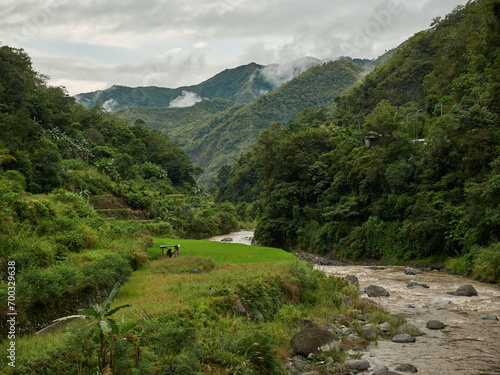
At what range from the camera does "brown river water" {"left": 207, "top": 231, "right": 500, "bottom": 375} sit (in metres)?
10.3

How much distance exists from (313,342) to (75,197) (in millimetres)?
15715

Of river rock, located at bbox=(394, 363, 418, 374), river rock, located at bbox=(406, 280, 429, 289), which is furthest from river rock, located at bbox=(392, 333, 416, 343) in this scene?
river rock, located at bbox=(406, 280, 429, 289)

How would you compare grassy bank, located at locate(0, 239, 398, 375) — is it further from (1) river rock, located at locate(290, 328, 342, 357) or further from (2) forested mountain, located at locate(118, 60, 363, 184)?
(2) forested mountain, located at locate(118, 60, 363, 184)

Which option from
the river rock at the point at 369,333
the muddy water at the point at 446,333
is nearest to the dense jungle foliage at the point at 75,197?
the river rock at the point at 369,333

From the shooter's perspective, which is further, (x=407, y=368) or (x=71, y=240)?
(x=71, y=240)

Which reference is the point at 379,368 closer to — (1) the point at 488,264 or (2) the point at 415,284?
(2) the point at 415,284

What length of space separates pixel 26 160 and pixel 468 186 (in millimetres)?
32609

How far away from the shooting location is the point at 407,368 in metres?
10.1

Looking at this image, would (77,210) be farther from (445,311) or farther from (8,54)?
(8,54)

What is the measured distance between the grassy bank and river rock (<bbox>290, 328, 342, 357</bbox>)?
0.31 m

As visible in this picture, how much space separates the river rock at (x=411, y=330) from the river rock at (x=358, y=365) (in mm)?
3188

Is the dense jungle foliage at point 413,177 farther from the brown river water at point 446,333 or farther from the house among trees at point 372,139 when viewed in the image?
the brown river water at point 446,333

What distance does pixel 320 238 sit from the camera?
3966cm

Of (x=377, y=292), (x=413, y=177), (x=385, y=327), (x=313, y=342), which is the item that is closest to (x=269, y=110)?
(x=413, y=177)
